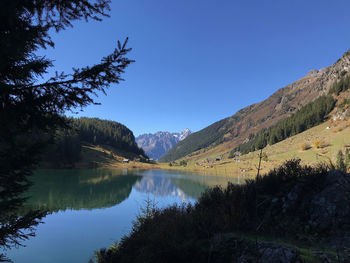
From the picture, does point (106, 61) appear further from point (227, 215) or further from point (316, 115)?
point (316, 115)

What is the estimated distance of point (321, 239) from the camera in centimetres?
445

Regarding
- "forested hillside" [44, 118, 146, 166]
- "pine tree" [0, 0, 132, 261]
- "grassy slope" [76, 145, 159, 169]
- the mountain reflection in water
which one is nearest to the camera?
"pine tree" [0, 0, 132, 261]

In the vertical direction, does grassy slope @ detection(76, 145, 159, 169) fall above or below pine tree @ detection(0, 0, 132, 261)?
below

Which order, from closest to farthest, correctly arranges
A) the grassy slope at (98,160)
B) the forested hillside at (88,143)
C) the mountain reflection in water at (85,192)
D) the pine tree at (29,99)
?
the pine tree at (29,99), the mountain reflection in water at (85,192), the forested hillside at (88,143), the grassy slope at (98,160)

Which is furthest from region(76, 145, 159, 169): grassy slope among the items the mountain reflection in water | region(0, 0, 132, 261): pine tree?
region(0, 0, 132, 261): pine tree

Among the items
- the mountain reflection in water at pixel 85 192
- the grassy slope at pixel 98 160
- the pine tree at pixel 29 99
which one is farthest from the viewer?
the grassy slope at pixel 98 160

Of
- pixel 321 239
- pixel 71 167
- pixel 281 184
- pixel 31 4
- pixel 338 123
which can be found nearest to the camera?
pixel 31 4

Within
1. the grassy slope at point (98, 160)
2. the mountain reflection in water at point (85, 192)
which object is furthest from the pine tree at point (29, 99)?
the grassy slope at point (98, 160)

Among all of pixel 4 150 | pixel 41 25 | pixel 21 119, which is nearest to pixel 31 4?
pixel 41 25

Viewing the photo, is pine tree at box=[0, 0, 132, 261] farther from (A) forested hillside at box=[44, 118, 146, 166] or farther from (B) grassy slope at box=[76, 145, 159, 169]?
(B) grassy slope at box=[76, 145, 159, 169]

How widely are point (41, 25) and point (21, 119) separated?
241 centimetres

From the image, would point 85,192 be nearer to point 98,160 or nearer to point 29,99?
point 29,99

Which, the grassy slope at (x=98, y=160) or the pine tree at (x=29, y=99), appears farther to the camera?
the grassy slope at (x=98, y=160)

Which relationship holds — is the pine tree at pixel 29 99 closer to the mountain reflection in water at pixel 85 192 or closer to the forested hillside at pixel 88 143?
the mountain reflection in water at pixel 85 192
